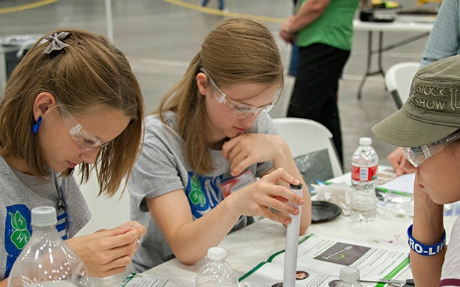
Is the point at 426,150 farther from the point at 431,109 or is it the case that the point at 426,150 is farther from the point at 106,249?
the point at 106,249

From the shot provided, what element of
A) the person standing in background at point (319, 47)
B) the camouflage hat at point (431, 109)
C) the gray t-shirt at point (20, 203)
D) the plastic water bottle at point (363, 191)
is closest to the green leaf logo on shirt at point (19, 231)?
the gray t-shirt at point (20, 203)

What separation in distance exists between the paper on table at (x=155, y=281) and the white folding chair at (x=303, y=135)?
142cm

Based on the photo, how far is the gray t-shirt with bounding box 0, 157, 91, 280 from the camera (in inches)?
61.2

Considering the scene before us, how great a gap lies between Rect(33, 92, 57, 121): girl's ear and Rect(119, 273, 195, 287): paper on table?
520mm

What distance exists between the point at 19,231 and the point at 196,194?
66cm

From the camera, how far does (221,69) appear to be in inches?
75.1

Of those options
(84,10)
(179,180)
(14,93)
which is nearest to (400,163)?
(179,180)

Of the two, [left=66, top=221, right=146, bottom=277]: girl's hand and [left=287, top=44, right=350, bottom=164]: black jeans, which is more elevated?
[left=66, top=221, right=146, bottom=277]: girl's hand

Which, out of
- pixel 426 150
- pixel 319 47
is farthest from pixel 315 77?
pixel 426 150

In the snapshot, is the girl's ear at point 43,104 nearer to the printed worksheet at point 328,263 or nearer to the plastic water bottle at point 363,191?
the printed worksheet at point 328,263

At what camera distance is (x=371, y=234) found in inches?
80.7

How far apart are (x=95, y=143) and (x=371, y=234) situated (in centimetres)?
→ 103

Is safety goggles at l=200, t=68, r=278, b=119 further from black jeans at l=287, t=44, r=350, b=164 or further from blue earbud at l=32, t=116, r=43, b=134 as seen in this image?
black jeans at l=287, t=44, r=350, b=164

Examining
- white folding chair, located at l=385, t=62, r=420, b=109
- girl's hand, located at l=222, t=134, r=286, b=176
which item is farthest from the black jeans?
girl's hand, located at l=222, t=134, r=286, b=176
